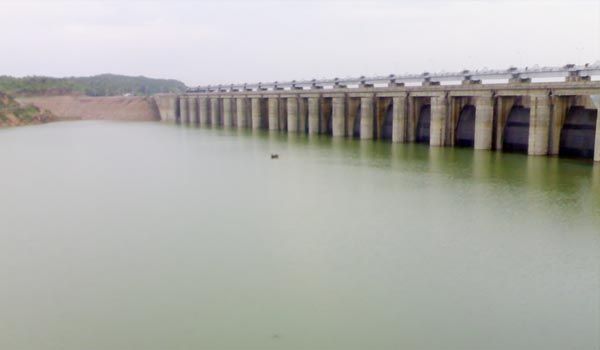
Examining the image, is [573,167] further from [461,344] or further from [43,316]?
[43,316]

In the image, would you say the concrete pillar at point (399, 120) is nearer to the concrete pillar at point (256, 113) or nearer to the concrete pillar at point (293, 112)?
the concrete pillar at point (293, 112)

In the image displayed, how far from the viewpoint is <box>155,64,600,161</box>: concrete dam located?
23734mm

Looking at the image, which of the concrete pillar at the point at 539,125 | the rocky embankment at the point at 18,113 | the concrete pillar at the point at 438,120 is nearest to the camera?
the concrete pillar at the point at 539,125

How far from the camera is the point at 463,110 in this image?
98.0 ft

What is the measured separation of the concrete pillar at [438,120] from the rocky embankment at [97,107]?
4613cm

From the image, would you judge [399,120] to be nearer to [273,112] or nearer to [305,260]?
[273,112]

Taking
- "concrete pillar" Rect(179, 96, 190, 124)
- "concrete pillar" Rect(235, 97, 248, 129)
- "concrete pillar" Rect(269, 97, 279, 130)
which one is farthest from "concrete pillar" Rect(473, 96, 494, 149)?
"concrete pillar" Rect(179, 96, 190, 124)

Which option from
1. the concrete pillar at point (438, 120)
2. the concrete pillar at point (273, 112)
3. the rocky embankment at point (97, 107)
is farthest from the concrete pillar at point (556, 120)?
the rocky embankment at point (97, 107)

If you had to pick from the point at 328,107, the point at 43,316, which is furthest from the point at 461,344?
the point at 328,107

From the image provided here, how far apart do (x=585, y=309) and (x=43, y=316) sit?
346 inches

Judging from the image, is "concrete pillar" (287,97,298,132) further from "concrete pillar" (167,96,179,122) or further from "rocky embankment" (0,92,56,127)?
"rocky embankment" (0,92,56,127)

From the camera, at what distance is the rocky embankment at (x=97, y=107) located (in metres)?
67.9

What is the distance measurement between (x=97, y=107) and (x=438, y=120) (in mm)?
55522

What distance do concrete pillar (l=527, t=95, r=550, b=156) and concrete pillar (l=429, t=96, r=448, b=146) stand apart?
541 centimetres
